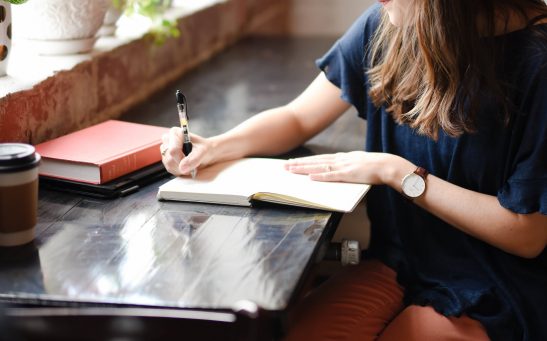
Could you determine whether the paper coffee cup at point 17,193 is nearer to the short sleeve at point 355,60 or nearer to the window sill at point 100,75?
the window sill at point 100,75

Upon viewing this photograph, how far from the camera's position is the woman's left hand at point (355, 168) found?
4.68ft

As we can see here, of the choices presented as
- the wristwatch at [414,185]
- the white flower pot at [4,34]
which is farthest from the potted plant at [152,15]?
the wristwatch at [414,185]

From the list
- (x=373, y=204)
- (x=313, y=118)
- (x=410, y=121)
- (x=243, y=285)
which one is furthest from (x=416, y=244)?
(x=243, y=285)

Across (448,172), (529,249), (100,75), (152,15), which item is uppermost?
(152,15)

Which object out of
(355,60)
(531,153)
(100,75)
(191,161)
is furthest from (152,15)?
(531,153)

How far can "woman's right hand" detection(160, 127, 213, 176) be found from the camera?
1459 mm

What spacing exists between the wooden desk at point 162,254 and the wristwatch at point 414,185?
0.55 feet

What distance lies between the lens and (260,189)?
138 centimetres

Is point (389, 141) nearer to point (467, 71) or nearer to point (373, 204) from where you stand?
point (373, 204)

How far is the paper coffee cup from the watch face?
0.65 metres

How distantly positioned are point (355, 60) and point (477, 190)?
0.40 m

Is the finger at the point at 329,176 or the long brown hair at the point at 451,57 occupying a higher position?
the long brown hair at the point at 451,57

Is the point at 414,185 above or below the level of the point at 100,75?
below

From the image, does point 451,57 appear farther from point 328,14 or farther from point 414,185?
point 328,14
